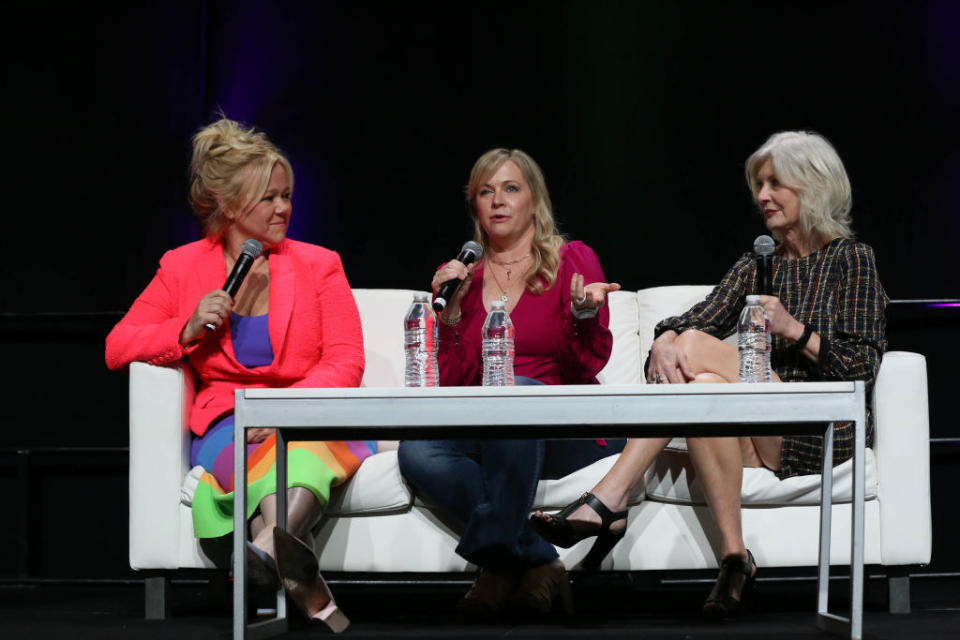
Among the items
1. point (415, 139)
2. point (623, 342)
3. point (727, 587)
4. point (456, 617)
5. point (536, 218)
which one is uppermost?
point (415, 139)

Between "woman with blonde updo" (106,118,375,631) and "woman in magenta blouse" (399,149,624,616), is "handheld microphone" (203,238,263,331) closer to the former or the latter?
"woman with blonde updo" (106,118,375,631)

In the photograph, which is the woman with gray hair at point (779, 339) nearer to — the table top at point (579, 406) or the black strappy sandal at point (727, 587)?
the black strappy sandal at point (727, 587)

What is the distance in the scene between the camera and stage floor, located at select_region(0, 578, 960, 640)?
2.31 m

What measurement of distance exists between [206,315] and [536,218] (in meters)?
0.92

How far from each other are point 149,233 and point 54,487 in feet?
3.05

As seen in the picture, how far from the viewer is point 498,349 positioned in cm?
249

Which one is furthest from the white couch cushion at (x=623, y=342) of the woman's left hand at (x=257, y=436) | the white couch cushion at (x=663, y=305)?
the woman's left hand at (x=257, y=436)

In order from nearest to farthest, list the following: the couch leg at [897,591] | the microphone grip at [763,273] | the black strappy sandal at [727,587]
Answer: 1. the black strappy sandal at [727,587]
2. the microphone grip at [763,273]
3. the couch leg at [897,591]

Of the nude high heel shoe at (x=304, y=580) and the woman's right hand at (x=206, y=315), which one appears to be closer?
the nude high heel shoe at (x=304, y=580)

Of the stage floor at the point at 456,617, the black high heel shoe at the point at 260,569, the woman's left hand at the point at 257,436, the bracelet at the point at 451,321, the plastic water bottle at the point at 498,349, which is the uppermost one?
the bracelet at the point at 451,321

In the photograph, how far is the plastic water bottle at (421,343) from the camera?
2566 millimetres

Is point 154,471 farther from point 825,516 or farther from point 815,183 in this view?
point 815,183

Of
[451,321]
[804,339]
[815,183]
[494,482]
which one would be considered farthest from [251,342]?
[815,183]

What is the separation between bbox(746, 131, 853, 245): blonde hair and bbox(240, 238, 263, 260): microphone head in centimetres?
Result: 136
